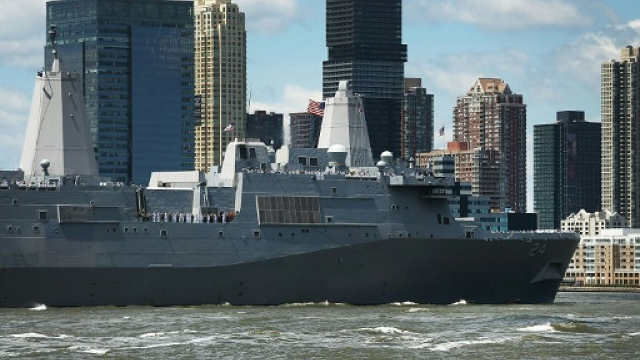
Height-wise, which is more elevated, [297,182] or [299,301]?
[297,182]

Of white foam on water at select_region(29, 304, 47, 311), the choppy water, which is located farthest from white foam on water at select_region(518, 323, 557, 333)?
white foam on water at select_region(29, 304, 47, 311)

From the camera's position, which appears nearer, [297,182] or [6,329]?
[6,329]

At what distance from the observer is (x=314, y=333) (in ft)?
188

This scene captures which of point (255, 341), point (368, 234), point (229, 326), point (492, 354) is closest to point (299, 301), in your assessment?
point (368, 234)

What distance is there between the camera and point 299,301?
232 ft

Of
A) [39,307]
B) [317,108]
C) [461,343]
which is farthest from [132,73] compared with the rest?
[461,343]

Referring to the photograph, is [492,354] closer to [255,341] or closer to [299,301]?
[255,341]

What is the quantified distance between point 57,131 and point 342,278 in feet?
46.3

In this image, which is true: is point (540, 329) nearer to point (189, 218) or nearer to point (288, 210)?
point (288, 210)

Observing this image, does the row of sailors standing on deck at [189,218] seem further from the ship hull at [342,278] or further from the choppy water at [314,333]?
the choppy water at [314,333]

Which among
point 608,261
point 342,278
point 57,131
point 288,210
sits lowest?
point 608,261

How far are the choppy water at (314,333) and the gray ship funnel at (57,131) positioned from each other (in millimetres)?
7743

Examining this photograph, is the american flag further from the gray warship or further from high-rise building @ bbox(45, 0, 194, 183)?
high-rise building @ bbox(45, 0, 194, 183)

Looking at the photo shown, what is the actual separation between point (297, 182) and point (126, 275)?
30.3ft
